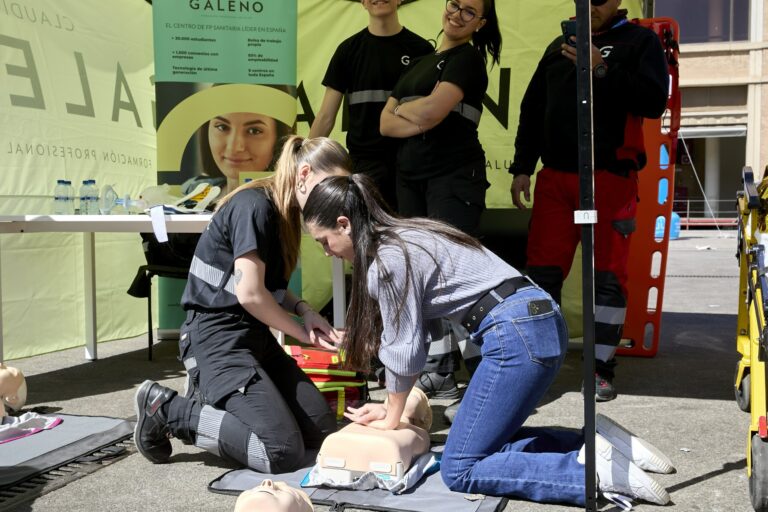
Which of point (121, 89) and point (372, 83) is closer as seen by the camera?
point (372, 83)

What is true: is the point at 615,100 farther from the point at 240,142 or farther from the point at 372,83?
the point at 240,142

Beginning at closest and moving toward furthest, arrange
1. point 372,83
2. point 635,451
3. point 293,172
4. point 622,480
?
point 622,480, point 635,451, point 293,172, point 372,83

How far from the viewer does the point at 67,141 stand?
4762mm

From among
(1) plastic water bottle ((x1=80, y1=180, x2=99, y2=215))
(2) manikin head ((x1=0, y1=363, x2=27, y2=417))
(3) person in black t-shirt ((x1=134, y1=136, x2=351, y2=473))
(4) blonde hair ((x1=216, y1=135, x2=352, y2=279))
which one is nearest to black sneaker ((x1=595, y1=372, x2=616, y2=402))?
(3) person in black t-shirt ((x1=134, y1=136, x2=351, y2=473))

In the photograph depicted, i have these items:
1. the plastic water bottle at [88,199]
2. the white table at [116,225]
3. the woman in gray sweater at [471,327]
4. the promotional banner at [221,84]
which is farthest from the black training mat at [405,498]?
the promotional banner at [221,84]

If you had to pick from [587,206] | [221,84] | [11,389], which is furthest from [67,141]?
[587,206]

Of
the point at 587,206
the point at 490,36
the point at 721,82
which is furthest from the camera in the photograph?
the point at 721,82

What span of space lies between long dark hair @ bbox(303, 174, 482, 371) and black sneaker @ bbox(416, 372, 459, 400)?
126cm

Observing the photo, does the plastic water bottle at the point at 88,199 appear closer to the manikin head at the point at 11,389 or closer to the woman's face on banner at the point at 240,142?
the woman's face on banner at the point at 240,142

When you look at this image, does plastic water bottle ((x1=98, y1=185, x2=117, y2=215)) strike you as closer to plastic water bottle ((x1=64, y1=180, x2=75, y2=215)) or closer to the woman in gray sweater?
plastic water bottle ((x1=64, y1=180, x2=75, y2=215))

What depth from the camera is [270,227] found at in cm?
272

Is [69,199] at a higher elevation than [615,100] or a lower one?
lower

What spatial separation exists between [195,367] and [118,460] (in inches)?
16.2

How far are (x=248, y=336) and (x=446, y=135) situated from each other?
1384 millimetres
